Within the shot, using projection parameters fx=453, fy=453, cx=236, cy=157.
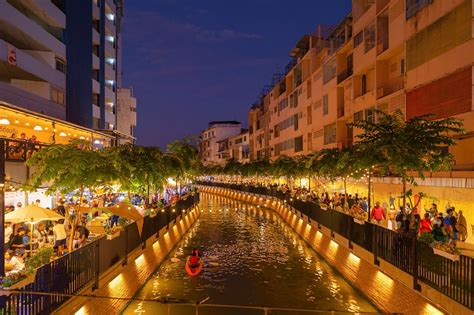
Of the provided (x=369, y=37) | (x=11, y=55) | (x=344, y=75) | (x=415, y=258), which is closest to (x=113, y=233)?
(x=415, y=258)

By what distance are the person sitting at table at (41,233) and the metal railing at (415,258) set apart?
13.6 metres

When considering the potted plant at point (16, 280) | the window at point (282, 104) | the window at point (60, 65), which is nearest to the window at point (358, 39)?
the window at point (60, 65)

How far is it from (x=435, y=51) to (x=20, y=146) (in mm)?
21676

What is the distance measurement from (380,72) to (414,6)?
308 inches

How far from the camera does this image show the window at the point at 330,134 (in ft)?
152

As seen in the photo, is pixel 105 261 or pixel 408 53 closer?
pixel 105 261

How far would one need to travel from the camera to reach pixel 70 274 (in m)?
12.3

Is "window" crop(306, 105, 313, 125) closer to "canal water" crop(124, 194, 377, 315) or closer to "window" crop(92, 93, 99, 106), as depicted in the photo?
"window" crop(92, 93, 99, 106)

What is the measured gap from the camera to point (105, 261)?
1545 centimetres

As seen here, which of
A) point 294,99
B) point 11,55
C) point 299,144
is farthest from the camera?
point 294,99

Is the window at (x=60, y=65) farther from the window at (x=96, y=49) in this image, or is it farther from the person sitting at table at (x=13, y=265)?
the person sitting at table at (x=13, y=265)

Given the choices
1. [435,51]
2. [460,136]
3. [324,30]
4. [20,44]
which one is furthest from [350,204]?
[324,30]

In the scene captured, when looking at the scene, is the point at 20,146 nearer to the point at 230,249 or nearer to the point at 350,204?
the point at 230,249

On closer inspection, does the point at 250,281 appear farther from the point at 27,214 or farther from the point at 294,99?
the point at 294,99
